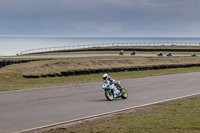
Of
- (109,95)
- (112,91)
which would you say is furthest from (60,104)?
(112,91)

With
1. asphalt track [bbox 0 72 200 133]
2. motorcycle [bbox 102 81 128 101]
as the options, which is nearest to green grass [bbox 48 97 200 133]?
asphalt track [bbox 0 72 200 133]

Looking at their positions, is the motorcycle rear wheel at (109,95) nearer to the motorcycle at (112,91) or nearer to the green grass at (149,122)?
the motorcycle at (112,91)

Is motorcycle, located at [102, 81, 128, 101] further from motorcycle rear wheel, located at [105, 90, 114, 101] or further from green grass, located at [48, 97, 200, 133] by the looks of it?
green grass, located at [48, 97, 200, 133]

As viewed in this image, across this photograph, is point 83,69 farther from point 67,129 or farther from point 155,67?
point 67,129

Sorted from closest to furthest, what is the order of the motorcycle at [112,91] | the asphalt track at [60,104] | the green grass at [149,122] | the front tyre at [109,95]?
1. the green grass at [149,122]
2. the asphalt track at [60,104]
3. the motorcycle at [112,91]
4. the front tyre at [109,95]

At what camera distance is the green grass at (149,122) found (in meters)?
9.09

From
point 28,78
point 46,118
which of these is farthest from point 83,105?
point 28,78

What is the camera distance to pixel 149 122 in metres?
10.2

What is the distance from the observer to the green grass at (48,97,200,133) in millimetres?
9088

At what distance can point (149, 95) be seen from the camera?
17953 millimetres

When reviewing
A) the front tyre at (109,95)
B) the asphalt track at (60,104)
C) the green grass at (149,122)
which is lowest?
the green grass at (149,122)

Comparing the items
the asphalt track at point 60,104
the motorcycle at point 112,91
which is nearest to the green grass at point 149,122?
the asphalt track at point 60,104

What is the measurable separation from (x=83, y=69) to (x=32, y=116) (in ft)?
64.5

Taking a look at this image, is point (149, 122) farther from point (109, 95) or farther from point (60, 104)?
point (109, 95)
